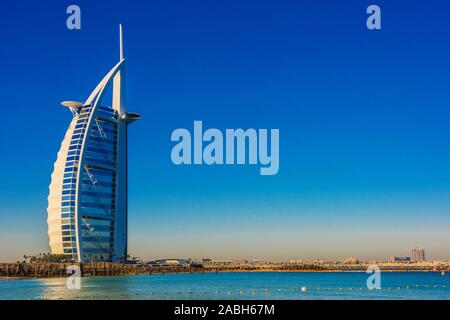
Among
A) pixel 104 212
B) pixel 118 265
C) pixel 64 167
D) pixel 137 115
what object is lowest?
pixel 118 265

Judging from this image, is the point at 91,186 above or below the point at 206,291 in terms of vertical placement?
above

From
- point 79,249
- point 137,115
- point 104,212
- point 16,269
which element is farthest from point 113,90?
point 16,269

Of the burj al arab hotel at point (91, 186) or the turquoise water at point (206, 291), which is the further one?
the burj al arab hotel at point (91, 186)

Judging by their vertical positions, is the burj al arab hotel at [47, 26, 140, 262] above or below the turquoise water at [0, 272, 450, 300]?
above

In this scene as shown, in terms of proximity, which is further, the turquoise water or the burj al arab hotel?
the burj al arab hotel

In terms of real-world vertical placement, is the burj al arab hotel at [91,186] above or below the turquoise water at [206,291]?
above

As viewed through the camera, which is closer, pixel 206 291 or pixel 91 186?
pixel 206 291
